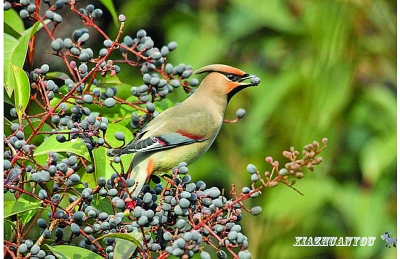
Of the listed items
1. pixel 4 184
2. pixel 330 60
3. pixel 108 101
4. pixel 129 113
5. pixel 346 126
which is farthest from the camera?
pixel 346 126

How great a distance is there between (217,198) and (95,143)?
0.28 m

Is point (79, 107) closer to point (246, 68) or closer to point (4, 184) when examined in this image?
point (4, 184)

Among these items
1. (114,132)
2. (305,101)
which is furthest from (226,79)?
(305,101)

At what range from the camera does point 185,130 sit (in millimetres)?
1972

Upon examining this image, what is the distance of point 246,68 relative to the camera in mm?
3686

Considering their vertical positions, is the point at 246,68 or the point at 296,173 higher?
the point at 296,173

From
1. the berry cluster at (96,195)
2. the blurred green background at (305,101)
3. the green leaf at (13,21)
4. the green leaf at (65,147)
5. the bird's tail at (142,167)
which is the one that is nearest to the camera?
the berry cluster at (96,195)

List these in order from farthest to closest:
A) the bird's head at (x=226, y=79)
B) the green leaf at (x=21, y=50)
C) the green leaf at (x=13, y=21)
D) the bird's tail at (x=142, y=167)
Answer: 1. the bird's head at (x=226, y=79)
2. the green leaf at (x=13, y=21)
3. the bird's tail at (x=142, y=167)
4. the green leaf at (x=21, y=50)

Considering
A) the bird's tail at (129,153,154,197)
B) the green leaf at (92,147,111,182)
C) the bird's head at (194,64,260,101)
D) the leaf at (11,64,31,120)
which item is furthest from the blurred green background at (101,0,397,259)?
the leaf at (11,64,31,120)

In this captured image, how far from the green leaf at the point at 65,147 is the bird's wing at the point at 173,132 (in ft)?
0.37

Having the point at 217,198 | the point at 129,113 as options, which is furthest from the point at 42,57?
the point at 217,198

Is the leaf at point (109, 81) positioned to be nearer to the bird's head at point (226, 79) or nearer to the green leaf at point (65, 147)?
the green leaf at point (65, 147)

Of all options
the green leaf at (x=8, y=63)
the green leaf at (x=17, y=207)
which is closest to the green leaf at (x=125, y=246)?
the green leaf at (x=17, y=207)

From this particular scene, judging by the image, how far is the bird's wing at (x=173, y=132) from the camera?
5.59 feet
